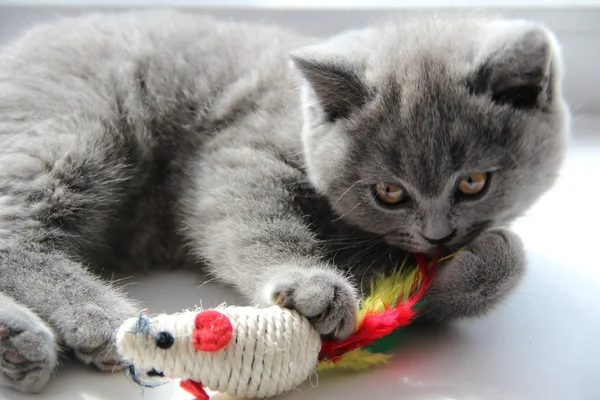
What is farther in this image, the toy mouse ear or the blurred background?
the blurred background

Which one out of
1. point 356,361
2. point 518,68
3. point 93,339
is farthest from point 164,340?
point 518,68

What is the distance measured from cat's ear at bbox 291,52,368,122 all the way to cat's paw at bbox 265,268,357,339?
0.38m

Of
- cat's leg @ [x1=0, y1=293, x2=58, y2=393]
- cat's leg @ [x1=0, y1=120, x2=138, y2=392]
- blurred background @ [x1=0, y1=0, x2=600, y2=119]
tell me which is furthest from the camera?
blurred background @ [x1=0, y1=0, x2=600, y2=119]

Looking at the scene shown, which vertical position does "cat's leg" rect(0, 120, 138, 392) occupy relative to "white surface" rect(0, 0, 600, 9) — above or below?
below

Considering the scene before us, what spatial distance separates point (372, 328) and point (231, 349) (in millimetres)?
274

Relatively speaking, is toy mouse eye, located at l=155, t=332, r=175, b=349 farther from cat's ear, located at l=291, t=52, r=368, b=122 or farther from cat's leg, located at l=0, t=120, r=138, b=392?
cat's ear, located at l=291, t=52, r=368, b=122

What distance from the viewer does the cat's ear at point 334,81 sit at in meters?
1.35

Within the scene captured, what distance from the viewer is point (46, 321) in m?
1.24

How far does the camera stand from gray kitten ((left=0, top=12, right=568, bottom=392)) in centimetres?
128

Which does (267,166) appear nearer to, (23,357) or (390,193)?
(390,193)

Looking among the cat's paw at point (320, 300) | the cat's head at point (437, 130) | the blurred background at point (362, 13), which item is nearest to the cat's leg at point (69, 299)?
the cat's paw at point (320, 300)

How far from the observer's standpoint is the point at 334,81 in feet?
4.51

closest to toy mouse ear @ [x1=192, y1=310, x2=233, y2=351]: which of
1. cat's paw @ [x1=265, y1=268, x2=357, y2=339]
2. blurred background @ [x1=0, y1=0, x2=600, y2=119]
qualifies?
cat's paw @ [x1=265, y1=268, x2=357, y2=339]

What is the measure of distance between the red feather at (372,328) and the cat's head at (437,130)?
7.1 inches
